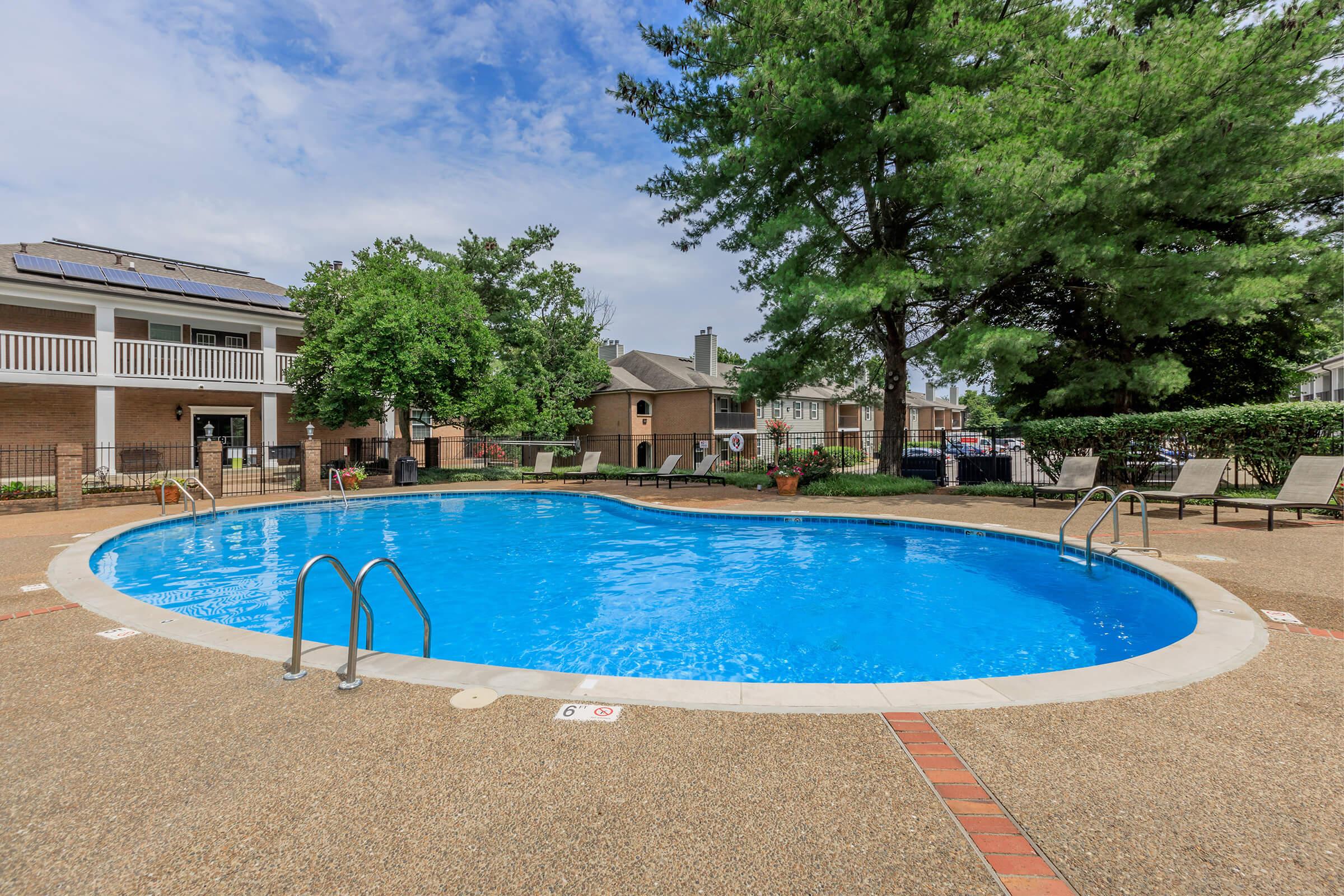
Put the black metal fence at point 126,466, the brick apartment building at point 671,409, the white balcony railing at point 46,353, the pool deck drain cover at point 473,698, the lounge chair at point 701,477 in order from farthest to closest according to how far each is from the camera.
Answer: the brick apartment building at point 671,409
the lounge chair at point 701,477
the white balcony railing at point 46,353
the black metal fence at point 126,466
the pool deck drain cover at point 473,698

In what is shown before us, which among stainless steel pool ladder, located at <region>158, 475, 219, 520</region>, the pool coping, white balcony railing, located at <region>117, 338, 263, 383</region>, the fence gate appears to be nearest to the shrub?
the pool coping

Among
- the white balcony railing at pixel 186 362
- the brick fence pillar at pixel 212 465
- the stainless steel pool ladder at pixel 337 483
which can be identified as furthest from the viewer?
the white balcony railing at pixel 186 362

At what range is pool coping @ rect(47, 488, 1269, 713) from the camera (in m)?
3.21

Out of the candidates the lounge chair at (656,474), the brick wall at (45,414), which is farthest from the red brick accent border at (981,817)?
the brick wall at (45,414)

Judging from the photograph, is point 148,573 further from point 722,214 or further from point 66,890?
point 722,214

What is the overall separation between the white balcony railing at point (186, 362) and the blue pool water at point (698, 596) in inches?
369

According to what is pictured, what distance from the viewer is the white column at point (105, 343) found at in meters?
17.1

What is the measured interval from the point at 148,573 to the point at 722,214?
15.0 meters

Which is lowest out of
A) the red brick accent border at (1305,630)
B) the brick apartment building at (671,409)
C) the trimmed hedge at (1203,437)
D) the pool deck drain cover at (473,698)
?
the pool deck drain cover at (473,698)

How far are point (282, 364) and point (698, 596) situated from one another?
20046 mm

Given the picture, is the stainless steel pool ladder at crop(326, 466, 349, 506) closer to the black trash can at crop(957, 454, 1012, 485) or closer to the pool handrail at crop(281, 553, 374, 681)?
the pool handrail at crop(281, 553, 374, 681)

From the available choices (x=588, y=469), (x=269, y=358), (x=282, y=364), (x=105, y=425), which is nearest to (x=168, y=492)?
(x=105, y=425)

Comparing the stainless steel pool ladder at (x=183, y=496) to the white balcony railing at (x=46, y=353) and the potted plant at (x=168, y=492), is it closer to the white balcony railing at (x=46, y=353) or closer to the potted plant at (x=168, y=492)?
the potted plant at (x=168, y=492)

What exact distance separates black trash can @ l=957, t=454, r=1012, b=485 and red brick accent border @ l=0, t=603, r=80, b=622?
1783 cm
